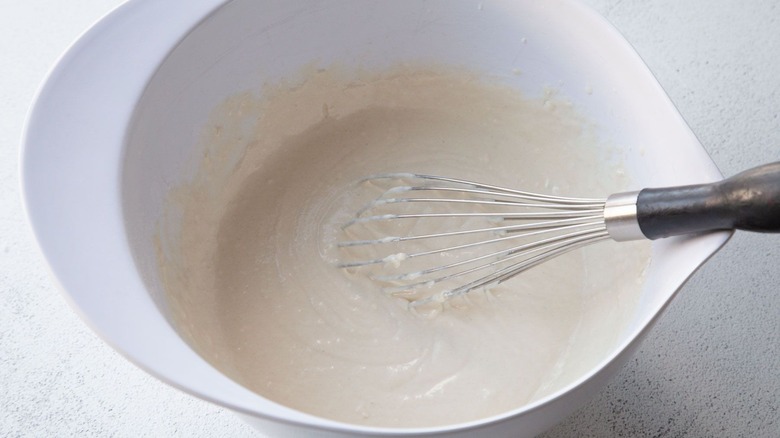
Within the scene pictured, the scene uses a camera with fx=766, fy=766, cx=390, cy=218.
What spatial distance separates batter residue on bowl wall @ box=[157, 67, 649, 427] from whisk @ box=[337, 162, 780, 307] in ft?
0.14

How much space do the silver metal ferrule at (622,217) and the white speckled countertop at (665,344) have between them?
0.31 metres

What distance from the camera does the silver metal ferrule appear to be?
0.91 meters

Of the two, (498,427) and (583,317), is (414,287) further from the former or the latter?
(498,427)

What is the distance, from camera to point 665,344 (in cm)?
117

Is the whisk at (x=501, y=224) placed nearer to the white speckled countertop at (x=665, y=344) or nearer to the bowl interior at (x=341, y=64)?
the bowl interior at (x=341, y=64)

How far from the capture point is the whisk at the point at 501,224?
2.71ft

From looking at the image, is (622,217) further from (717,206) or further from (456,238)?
(456,238)

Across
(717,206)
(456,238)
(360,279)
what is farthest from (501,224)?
(717,206)

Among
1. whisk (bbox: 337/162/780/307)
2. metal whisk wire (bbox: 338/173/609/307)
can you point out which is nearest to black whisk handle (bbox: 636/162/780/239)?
whisk (bbox: 337/162/780/307)

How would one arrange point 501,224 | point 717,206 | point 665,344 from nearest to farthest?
1. point 717,206
2. point 665,344
3. point 501,224

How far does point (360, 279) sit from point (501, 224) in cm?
26

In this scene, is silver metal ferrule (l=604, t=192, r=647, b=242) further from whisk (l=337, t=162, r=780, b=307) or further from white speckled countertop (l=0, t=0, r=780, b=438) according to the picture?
white speckled countertop (l=0, t=0, r=780, b=438)

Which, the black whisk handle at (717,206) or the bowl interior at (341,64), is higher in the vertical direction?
the bowl interior at (341,64)

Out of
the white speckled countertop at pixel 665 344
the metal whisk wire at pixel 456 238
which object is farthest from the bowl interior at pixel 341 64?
the white speckled countertop at pixel 665 344
